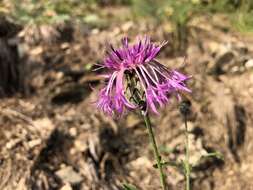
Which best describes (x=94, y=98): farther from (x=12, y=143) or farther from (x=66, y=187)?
(x=66, y=187)

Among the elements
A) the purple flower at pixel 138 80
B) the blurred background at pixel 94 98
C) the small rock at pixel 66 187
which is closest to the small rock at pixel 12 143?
the blurred background at pixel 94 98

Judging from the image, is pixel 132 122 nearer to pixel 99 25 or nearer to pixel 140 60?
pixel 99 25

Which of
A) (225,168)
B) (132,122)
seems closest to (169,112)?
(132,122)

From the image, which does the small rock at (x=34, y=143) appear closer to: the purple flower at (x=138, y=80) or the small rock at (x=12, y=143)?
the small rock at (x=12, y=143)

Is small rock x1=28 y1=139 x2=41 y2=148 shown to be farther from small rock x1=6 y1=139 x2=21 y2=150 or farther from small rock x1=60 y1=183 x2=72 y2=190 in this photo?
small rock x1=60 y1=183 x2=72 y2=190

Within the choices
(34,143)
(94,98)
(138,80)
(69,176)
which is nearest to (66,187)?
(69,176)

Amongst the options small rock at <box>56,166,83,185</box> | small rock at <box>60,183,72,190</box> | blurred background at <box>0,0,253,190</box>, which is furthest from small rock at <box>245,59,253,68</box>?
small rock at <box>60,183,72,190</box>

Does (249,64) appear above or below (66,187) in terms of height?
above
